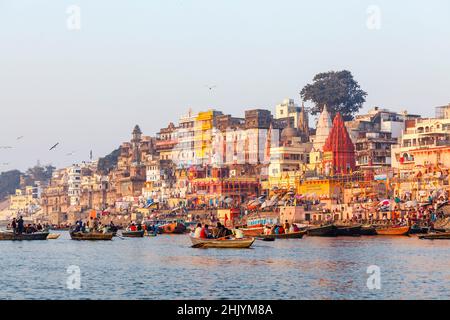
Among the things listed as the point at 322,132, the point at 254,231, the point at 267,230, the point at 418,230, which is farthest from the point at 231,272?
the point at 322,132

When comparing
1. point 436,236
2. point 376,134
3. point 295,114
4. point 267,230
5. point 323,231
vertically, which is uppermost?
point 295,114

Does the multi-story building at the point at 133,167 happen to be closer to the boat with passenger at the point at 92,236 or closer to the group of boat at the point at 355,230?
the group of boat at the point at 355,230

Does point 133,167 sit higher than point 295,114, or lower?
lower

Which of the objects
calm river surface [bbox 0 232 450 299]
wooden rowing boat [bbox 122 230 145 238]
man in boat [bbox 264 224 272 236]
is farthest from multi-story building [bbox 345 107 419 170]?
calm river surface [bbox 0 232 450 299]

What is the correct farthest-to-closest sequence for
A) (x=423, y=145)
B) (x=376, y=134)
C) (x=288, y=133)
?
(x=288, y=133) → (x=376, y=134) → (x=423, y=145)

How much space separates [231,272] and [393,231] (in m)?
46.3

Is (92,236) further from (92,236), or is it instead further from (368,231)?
(368,231)

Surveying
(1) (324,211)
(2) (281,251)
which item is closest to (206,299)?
(2) (281,251)

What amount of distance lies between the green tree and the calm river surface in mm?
85922

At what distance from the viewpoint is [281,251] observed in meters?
63.6

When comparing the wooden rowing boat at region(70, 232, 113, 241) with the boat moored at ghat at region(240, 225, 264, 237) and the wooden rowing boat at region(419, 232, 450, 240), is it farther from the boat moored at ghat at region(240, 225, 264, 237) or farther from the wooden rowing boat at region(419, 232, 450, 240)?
the wooden rowing boat at region(419, 232, 450, 240)

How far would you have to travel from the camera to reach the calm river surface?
37.8 meters

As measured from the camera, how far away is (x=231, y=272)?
46.3 m

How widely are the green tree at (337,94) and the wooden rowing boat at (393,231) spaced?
63.9 meters
